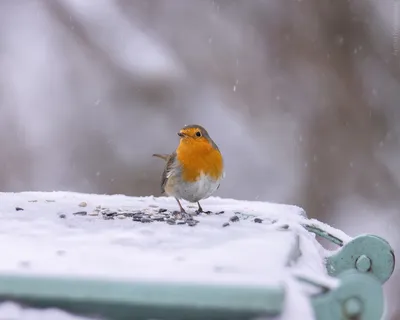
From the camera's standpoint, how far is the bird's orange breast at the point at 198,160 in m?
2.91

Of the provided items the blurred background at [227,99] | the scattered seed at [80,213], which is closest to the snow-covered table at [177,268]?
the scattered seed at [80,213]

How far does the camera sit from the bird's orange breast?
291 centimetres

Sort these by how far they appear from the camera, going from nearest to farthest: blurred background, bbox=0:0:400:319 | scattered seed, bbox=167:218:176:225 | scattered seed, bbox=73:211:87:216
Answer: scattered seed, bbox=167:218:176:225
scattered seed, bbox=73:211:87:216
blurred background, bbox=0:0:400:319

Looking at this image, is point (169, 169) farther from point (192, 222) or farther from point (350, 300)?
point (350, 300)

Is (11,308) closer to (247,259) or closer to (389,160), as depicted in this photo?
(247,259)

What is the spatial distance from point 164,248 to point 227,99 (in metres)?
5.01

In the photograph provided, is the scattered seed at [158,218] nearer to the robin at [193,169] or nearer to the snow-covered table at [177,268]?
the snow-covered table at [177,268]

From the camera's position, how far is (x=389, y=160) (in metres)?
5.93

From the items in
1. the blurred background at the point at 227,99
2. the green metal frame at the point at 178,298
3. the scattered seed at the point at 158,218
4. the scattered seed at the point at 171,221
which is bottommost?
the green metal frame at the point at 178,298

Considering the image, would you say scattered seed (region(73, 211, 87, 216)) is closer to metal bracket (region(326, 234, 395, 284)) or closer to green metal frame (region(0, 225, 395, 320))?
metal bracket (region(326, 234, 395, 284))


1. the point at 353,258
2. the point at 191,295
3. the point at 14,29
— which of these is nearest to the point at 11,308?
the point at 191,295

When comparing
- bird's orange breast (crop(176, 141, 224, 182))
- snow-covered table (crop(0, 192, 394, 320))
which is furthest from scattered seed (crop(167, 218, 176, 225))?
bird's orange breast (crop(176, 141, 224, 182))

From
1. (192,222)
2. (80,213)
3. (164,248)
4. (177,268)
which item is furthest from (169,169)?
(177,268)

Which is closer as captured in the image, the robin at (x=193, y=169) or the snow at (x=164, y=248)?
the snow at (x=164, y=248)
